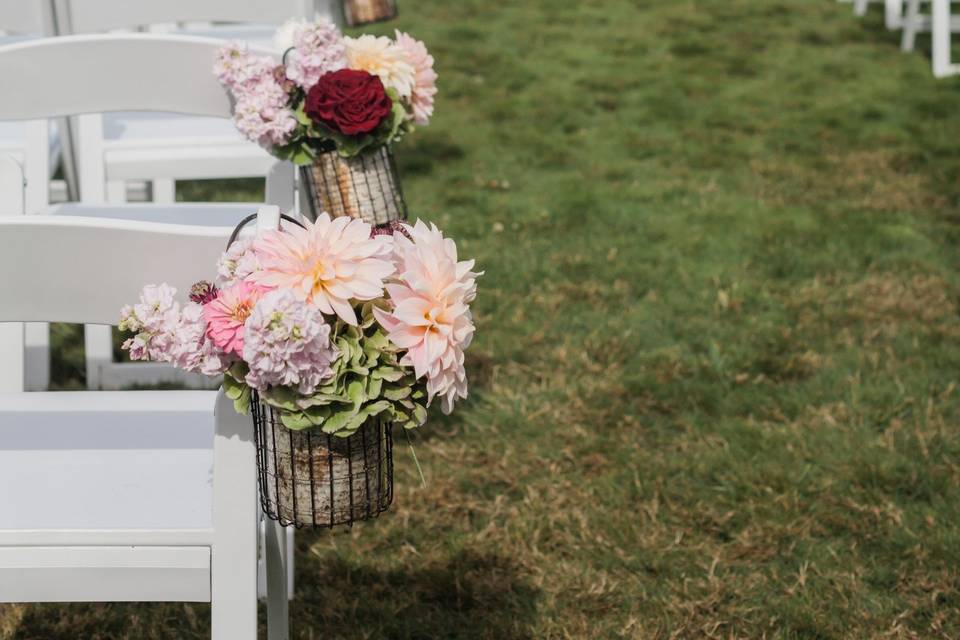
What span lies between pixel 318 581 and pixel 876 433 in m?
1.55

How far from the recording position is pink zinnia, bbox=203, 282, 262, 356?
5.08 ft

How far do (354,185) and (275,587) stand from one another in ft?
2.92

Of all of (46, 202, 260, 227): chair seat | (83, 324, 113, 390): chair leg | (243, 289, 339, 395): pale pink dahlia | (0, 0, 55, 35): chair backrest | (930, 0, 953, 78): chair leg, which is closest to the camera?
(243, 289, 339, 395): pale pink dahlia

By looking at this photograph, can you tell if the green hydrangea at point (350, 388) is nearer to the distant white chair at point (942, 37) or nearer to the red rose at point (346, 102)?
the red rose at point (346, 102)

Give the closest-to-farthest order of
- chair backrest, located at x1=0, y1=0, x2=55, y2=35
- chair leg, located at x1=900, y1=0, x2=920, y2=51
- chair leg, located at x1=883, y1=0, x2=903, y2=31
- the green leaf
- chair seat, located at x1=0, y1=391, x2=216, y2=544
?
the green leaf, chair seat, located at x1=0, y1=391, x2=216, y2=544, chair backrest, located at x1=0, y1=0, x2=55, y2=35, chair leg, located at x1=900, y1=0, x2=920, y2=51, chair leg, located at x1=883, y1=0, x2=903, y2=31

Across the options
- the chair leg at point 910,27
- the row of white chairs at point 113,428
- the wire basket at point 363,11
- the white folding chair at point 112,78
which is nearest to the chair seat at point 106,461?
the row of white chairs at point 113,428

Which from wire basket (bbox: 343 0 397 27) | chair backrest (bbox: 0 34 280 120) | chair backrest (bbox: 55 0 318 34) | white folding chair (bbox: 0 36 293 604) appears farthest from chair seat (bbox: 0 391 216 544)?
wire basket (bbox: 343 0 397 27)

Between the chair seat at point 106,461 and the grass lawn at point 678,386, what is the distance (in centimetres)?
63

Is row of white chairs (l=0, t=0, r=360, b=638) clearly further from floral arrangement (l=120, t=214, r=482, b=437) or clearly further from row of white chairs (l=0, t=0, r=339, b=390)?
row of white chairs (l=0, t=0, r=339, b=390)

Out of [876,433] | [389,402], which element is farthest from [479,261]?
[389,402]

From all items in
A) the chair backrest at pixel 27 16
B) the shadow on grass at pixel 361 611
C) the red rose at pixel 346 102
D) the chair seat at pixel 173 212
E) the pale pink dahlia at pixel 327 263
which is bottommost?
the shadow on grass at pixel 361 611

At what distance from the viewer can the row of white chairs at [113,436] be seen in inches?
61.5

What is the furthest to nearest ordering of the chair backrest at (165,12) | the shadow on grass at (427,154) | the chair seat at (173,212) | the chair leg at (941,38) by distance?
the chair leg at (941,38) → the shadow on grass at (427,154) → the chair backrest at (165,12) → the chair seat at (173,212)

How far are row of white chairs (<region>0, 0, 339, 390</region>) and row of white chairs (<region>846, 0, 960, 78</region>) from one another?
4.52m
